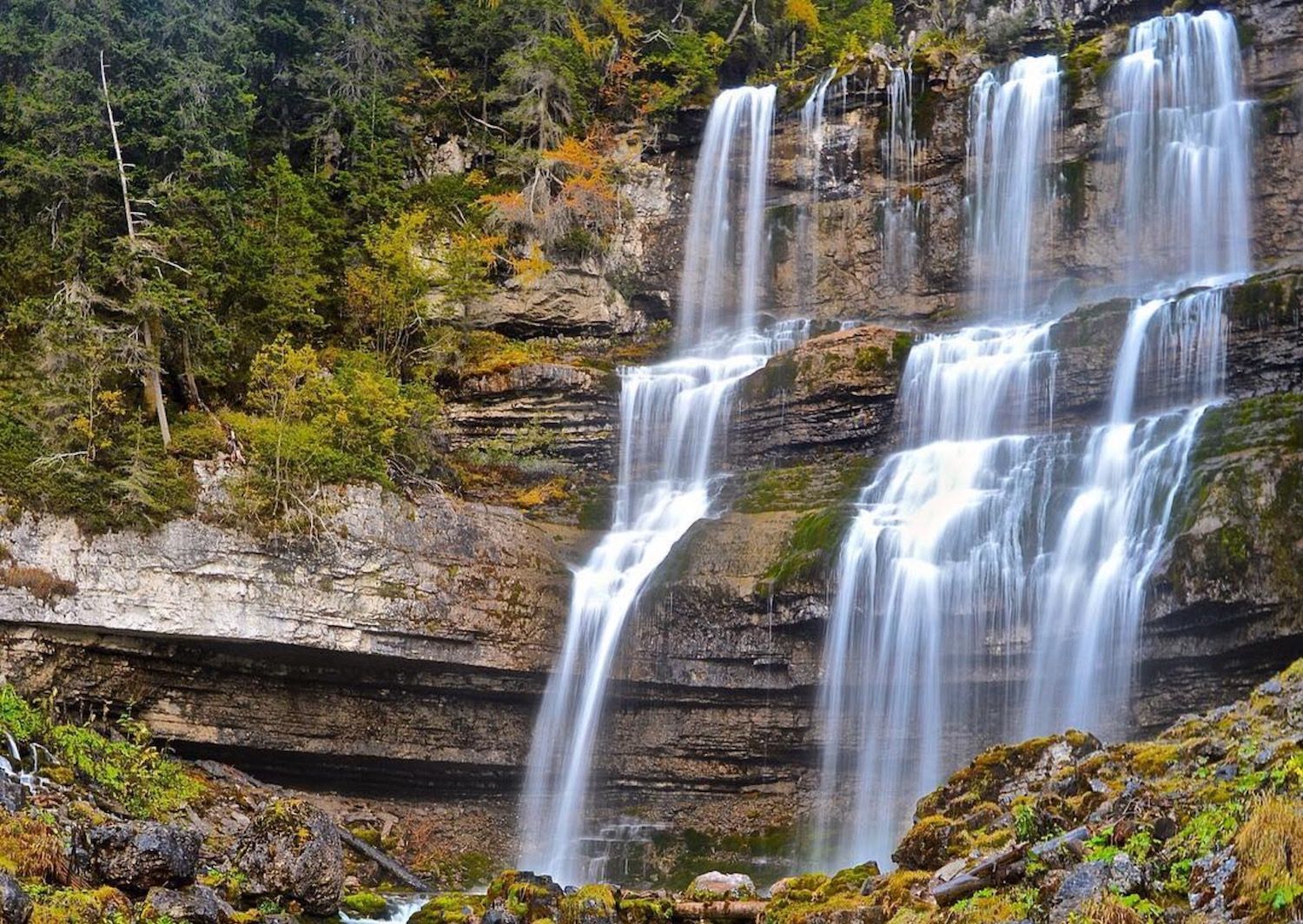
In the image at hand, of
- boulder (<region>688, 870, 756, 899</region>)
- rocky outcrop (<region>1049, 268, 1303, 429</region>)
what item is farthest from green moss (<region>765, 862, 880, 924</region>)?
rocky outcrop (<region>1049, 268, 1303, 429</region>)

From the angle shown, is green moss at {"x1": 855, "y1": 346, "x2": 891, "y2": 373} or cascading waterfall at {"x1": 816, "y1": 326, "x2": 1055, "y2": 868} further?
green moss at {"x1": 855, "y1": 346, "x2": 891, "y2": 373}

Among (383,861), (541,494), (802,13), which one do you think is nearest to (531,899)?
(383,861)

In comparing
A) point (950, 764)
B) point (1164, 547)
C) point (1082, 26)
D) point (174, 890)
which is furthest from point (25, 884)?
point (1082, 26)

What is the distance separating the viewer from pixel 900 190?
35.4m

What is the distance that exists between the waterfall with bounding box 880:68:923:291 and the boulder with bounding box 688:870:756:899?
1882cm

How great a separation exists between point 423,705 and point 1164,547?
14.0 meters

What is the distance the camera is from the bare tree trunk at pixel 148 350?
26703 millimetres

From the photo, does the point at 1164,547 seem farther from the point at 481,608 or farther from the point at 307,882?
the point at 307,882

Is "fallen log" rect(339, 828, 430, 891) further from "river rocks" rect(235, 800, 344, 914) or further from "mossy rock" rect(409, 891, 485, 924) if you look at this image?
"river rocks" rect(235, 800, 344, 914)

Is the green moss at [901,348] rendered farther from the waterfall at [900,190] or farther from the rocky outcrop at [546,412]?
the rocky outcrop at [546,412]

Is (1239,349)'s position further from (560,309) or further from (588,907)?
(560,309)

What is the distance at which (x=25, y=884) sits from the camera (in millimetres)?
14992

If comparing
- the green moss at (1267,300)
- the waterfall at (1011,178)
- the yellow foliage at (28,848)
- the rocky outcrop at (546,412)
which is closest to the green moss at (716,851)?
the rocky outcrop at (546,412)

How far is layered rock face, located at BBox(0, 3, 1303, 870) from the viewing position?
21672mm
